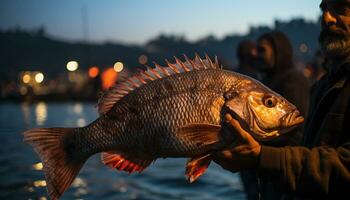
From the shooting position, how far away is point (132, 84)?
365cm

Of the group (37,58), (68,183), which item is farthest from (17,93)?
(37,58)

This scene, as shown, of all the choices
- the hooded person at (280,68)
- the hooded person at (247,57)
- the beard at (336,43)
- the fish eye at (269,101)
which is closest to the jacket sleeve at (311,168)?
the fish eye at (269,101)

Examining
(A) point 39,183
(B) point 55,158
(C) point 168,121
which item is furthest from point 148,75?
(A) point 39,183

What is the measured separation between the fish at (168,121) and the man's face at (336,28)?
1.83 feet

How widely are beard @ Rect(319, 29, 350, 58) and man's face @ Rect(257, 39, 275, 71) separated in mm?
3168

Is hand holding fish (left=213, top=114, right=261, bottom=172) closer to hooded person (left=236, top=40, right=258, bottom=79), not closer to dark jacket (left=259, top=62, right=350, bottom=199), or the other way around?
dark jacket (left=259, top=62, right=350, bottom=199)

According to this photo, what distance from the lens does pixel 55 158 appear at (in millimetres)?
3611

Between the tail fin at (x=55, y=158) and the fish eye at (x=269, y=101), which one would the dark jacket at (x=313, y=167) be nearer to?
the fish eye at (x=269, y=101)

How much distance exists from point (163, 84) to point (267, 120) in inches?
29.0

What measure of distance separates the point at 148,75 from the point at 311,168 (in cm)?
128

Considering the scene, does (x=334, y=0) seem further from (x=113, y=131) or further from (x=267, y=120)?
(x=113, y=131)

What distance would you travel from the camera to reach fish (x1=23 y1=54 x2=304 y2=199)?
10.3 feet

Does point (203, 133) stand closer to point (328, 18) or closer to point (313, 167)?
point (313, 167)

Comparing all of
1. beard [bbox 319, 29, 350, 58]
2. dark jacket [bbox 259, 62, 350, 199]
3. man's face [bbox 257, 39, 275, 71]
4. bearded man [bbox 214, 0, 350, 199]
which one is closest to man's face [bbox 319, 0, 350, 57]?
beard [bbox 319, 29, 350, 58]
